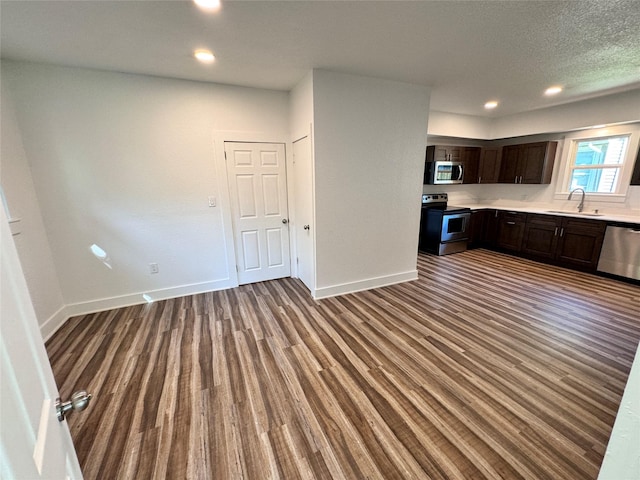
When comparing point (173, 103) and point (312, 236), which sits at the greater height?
point (173, 103)

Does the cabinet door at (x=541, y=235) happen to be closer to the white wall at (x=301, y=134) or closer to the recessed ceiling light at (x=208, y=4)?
the white wall at (x=301, y=134)

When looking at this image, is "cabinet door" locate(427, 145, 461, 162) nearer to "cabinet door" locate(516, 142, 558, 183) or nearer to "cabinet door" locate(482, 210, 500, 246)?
"cabinet door" locate(516, 142, 558, 183)

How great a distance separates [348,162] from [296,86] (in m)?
1.17

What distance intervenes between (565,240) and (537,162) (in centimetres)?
158

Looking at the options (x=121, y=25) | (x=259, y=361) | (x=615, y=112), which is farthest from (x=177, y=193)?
(x=615, y=112)

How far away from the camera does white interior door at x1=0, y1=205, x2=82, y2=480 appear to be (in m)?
0.47

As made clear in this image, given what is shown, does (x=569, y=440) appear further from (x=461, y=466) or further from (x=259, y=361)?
(x=259, y=361)

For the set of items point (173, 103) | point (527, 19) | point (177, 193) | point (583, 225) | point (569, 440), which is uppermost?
point (527, 19)

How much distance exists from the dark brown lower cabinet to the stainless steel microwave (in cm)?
147

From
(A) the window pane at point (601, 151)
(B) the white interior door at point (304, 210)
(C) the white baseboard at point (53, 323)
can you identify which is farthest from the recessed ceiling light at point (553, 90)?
(C) the white baseboard at point (53, 323)

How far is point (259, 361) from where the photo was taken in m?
2.26

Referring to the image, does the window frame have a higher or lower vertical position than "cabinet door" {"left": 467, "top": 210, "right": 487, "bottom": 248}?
higher

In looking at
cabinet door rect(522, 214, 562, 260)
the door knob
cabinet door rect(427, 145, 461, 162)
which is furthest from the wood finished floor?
cabinet door rect(427, 145, 461, 162)

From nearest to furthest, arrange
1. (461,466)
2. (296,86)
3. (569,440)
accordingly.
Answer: (461,466), (569,440), (296,86)
